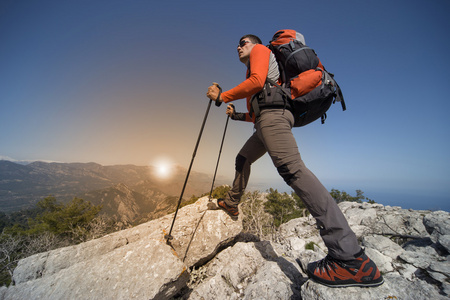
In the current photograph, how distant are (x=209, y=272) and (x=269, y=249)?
48.8 inches

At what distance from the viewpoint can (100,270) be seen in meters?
2.15

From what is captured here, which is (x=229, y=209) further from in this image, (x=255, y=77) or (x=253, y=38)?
(x=253, y=38)

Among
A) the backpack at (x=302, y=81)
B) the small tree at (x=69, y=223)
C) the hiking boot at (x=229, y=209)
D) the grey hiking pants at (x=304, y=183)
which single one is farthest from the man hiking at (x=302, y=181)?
the small tree at (x=69, y=223)

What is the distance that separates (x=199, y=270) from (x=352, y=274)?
8.32 feet

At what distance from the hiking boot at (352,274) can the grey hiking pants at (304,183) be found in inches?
3.0

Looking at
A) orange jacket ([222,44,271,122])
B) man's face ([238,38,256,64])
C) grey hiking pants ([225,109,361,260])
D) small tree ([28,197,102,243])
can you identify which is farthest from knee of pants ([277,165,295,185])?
small tree ([28,197,102,243])

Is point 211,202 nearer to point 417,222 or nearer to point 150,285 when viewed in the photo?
point 150,285

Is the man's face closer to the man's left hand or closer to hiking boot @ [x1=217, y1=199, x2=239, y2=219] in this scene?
the man's left hand

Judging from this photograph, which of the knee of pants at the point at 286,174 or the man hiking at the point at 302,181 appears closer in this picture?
the man hiking at the point at 302,181

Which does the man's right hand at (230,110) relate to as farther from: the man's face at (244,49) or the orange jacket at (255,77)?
the orange jacket at (255,77)

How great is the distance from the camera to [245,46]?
8.49ft

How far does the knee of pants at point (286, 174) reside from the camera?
6.34 ft

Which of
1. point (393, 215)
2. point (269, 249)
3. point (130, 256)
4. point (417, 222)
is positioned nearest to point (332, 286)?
point (269, 249)

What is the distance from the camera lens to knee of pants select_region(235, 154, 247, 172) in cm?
305
